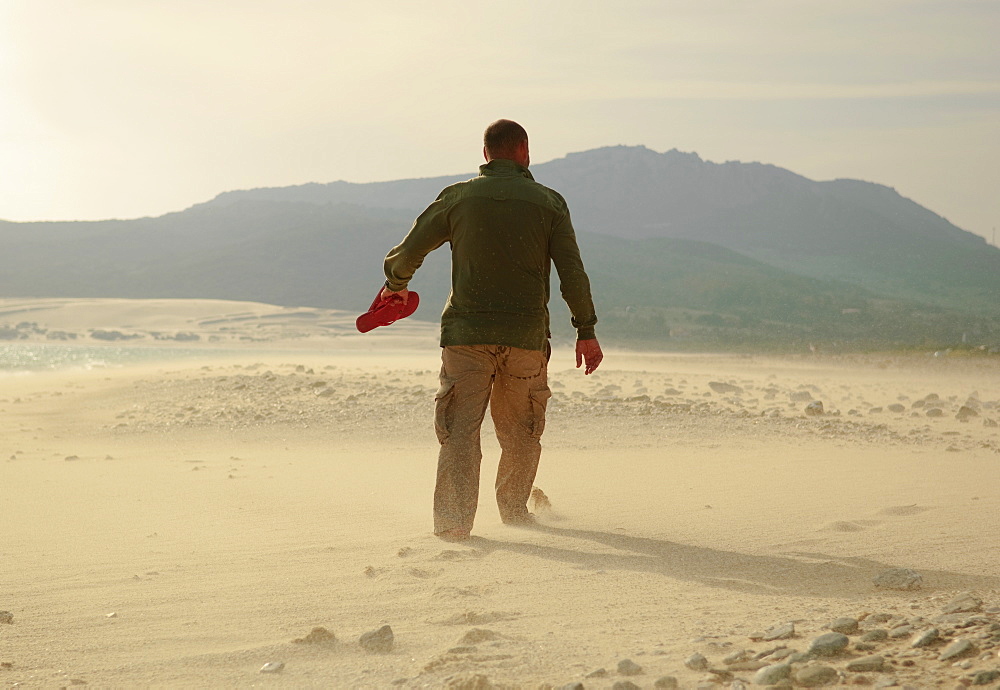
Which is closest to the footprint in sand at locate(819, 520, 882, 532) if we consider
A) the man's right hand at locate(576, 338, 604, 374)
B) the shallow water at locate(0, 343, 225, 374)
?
the man's right hand at locate(576, 338, 604, 374)

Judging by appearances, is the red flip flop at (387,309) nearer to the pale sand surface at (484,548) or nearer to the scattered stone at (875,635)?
the pale sand surface at (484,548)

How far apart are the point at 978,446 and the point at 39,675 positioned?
7255mm

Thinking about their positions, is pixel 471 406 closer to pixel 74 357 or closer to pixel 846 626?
pixel 846 626

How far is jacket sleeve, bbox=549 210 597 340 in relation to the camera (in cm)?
445

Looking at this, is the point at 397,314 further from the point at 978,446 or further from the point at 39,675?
the point at 978,446

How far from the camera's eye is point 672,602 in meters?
3.37

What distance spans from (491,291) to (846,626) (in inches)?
85.5

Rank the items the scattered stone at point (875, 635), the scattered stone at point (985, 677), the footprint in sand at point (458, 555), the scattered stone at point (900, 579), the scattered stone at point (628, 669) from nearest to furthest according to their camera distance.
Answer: the scattered stone at point (985, 677) < the scattered stone at point (628, 669) < the scattered stone at point (875, 635) < the scattered stone at point (900, 579) < the footprint in sand at point (458, 555)

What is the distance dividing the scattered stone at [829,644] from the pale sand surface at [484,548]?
50 millimetres

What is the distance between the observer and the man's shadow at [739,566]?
11.6 ft

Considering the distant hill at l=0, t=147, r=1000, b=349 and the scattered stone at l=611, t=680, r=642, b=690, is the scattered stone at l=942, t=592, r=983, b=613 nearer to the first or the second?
the scattered stone at l=611, t=680, r=642, b=690

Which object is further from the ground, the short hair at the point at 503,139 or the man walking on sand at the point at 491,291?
the short hair at the point at 503,139

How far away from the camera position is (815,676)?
2451mm

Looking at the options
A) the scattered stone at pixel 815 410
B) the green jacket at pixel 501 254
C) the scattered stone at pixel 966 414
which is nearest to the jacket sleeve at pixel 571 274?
the green jacket at pixel 501 254
